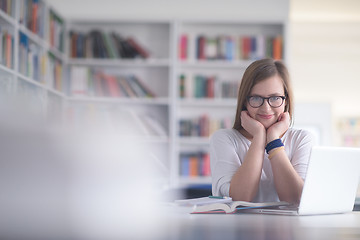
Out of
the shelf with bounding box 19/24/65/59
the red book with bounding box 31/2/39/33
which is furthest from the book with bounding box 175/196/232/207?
the red book with bounding box 31/2/39/33

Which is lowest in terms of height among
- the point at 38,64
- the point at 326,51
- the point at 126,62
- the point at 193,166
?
the point at 193,166

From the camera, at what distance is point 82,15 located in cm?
434

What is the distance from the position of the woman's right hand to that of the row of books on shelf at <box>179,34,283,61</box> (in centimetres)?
280

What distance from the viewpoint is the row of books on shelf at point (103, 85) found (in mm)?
4168

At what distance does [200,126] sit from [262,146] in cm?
287

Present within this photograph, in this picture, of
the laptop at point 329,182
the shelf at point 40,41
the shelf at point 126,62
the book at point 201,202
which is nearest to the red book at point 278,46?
the shelf at point 126,62

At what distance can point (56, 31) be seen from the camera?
4.07 m

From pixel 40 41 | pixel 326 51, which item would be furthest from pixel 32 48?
pixel 326 51

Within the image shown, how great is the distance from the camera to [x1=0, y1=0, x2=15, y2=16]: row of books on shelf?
120 inches

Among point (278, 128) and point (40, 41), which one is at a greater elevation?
point (40, 41)

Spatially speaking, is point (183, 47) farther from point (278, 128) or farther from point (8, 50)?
point (278, 128)

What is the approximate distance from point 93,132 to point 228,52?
4089 mm

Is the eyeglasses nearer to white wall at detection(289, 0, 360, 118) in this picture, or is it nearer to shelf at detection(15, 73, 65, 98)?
shelf at detection(15, 73, 65, 98)

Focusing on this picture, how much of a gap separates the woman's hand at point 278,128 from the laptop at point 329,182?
0.33 meters
